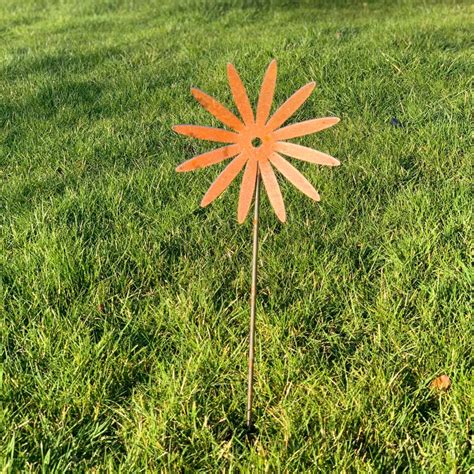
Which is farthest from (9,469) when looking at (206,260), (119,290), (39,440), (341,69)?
(341,69)

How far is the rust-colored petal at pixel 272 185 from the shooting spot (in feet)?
3.88

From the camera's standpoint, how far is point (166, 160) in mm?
2861

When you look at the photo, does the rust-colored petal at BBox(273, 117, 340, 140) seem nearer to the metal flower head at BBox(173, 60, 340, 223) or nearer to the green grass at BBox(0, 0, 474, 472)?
the metal flower head at BBox(173, 60, 340, 223)

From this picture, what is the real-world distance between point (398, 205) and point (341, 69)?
1.89m

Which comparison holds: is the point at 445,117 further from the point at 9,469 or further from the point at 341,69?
the point at 9,469

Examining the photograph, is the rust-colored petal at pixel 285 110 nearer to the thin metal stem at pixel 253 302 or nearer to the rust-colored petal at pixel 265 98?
the rust-colored petal at pixel 265 98

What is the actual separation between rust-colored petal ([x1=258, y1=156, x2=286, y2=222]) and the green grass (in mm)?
583

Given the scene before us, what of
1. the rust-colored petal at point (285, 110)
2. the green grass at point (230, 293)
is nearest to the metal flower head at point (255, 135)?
the rust-colored petal at point (285, 110)

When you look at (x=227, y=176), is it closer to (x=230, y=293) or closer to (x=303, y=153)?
(x=303, y=153)

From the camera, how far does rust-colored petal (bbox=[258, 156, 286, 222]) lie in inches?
46.6

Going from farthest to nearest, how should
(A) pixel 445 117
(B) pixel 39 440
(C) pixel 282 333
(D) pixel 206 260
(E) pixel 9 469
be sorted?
(A) pixel 445 117 < (D) pixel 206 260 < (C) pixel 282 333 < (B) pixel 39 440 < (E) pixel 9 469

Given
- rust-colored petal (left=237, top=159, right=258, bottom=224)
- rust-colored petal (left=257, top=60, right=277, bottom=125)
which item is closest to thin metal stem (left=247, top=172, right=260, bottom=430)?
rust-colored petal (left=237, top=159, right=258, bottom=224)

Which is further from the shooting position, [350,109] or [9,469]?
[350,109]

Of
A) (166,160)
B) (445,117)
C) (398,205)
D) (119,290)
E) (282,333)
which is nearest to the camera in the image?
(282,333)
